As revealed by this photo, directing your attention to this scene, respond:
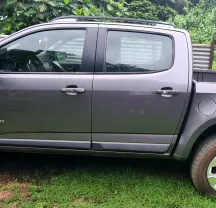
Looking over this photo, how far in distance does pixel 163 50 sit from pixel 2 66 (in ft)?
5.31

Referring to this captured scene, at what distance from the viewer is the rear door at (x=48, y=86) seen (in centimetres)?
308

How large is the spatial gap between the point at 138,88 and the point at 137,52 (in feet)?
1.30

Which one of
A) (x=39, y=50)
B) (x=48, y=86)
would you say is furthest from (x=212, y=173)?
(x=39, y=50)

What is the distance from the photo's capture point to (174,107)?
301 cm

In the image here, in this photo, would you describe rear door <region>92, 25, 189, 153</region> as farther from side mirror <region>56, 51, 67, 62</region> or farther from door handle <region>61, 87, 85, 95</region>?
side mirror <region>56, 51, 67, 62</region>

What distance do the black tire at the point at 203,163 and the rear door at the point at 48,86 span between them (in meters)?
1.09

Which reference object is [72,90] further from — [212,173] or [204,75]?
[204,75]

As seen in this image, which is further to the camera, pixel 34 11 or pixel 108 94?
pixel 34 11

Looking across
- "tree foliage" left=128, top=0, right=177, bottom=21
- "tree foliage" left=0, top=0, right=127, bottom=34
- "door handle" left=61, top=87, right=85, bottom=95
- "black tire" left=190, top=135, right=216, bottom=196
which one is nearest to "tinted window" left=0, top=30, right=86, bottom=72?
"door handle" left=61, top=87, right=85, bottom=95

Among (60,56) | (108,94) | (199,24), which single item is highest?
(60,56)

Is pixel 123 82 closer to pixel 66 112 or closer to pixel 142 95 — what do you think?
pixel 142 95

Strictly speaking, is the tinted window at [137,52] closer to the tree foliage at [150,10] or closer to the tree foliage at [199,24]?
the tree foliage at [199,24]

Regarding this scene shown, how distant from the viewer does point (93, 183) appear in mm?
3400

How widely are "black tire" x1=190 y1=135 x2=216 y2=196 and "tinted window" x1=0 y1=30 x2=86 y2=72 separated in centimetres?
161
